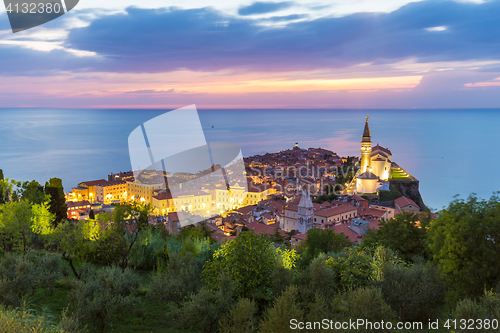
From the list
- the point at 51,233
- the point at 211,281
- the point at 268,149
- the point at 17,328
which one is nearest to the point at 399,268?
the point at 211,281

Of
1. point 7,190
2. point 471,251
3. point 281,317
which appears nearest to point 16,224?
point 7,190

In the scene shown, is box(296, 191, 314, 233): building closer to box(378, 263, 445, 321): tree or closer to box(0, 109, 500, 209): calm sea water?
box(378, 263, 445, 321): tree

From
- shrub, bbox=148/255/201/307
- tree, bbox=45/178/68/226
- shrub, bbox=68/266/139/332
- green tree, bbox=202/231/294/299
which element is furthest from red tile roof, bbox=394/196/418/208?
shrub, bbox=68/266/139/332

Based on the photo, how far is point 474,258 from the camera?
205 inches

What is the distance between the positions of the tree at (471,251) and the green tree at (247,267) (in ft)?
9.66

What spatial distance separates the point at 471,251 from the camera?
5344 millimetres

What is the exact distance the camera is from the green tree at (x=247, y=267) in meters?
4.62

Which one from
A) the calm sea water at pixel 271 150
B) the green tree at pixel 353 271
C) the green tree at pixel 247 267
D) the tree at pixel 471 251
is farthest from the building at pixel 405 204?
the green tree at pixel 247 267

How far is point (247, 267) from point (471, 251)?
12.3 ft

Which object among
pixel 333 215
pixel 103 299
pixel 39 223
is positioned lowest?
pixel 333 215

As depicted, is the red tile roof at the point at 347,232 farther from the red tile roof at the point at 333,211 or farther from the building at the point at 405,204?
the building at the point at 405,204

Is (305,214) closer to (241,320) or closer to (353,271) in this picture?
(353,271)

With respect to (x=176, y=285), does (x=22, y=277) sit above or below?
above

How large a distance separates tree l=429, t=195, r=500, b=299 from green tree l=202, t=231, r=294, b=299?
2.94m
